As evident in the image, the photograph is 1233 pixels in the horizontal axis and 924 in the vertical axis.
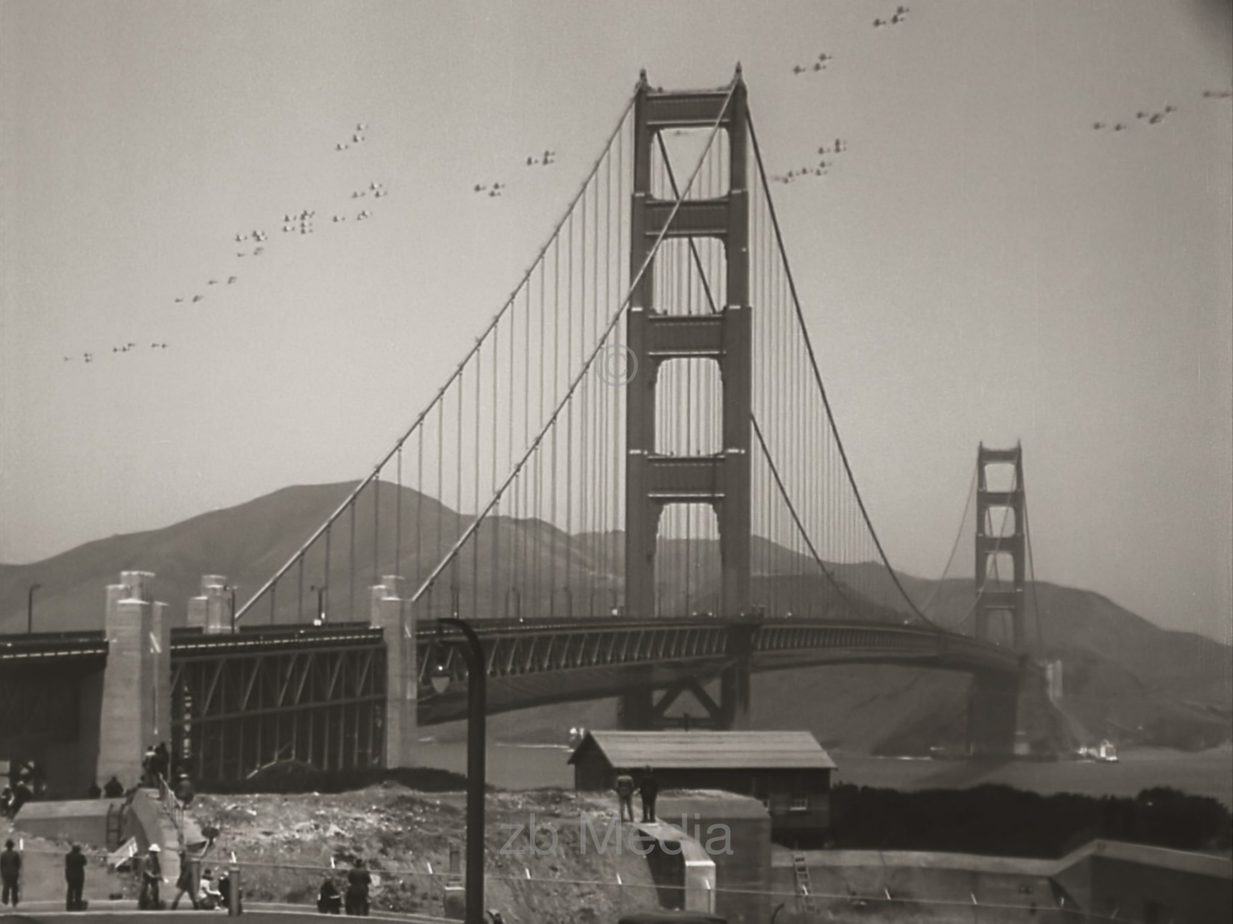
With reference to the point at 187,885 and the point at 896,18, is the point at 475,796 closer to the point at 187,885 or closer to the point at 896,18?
the point at 187,885

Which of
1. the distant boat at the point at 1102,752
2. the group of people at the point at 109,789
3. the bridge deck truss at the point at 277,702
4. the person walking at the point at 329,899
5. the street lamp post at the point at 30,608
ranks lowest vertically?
the person walking at the point at 329,899

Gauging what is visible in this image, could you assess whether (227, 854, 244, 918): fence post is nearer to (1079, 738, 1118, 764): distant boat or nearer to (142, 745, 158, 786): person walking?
(142, 745, 158, 786): person walking

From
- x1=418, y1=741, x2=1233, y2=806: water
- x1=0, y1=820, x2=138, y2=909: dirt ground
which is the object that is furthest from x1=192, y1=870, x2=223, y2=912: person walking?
x1=418, y1=741, x2=1233, y2=806: water

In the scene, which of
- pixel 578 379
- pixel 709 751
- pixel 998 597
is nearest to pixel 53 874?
pixel 709 751

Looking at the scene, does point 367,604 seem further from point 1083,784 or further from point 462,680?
point 1083,784

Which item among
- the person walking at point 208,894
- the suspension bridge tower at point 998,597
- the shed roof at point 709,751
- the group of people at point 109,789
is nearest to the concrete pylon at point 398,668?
the shed roof at point 709,751

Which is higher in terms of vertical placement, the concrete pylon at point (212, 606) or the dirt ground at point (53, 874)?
the concrete pylon at point (212, 606)

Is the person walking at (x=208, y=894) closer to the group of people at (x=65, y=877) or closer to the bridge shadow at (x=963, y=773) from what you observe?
the group of people at (x=65, y=877)
